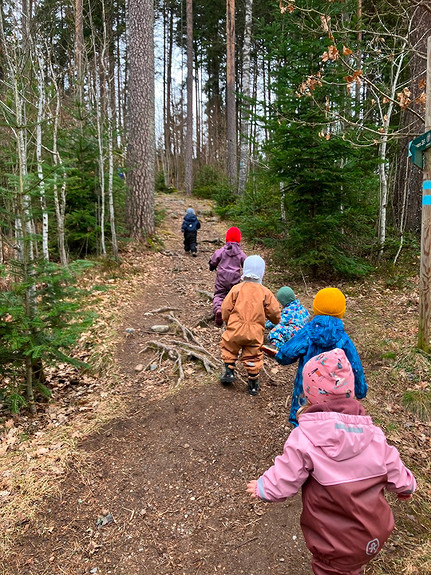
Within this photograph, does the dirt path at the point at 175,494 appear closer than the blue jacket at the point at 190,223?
Yes

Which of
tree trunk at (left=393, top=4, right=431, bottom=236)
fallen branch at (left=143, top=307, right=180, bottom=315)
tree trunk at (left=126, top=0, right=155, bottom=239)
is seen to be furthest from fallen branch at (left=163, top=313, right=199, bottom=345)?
tree trunk at (left=393, top=4, right=431, bottom=236)

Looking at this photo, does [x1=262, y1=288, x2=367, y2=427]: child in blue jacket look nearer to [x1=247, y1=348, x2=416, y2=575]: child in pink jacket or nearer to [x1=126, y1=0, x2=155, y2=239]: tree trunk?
[x1=247, y1=348, x2=416, y2=575]: child in pink jacket

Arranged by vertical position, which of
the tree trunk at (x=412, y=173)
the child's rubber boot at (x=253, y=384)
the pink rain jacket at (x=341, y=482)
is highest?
the tree trunk at (x=412, y=173)

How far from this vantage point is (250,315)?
160 inches

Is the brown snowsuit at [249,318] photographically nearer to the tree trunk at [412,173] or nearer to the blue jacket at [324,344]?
the blue jacket at [324,344]

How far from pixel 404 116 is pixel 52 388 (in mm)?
9812

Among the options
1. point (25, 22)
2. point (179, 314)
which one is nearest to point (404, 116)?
point (179, 314)

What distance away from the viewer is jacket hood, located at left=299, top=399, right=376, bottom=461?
1.71 meters

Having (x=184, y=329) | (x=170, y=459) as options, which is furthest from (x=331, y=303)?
(x=184, y=329)

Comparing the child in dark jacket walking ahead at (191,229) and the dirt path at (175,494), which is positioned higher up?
the child in dark jacket walking ahead at (191,229)

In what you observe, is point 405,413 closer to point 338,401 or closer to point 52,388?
point 338,401

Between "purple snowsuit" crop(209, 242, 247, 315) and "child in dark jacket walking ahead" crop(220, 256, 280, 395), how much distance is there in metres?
1.63

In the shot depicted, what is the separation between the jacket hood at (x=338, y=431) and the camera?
1.71 metres

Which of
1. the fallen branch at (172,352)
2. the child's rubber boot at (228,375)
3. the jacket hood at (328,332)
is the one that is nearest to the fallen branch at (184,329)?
the fallen branch at (172,352)
